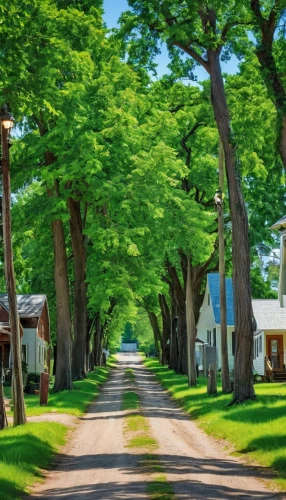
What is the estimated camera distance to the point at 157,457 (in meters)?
17.2

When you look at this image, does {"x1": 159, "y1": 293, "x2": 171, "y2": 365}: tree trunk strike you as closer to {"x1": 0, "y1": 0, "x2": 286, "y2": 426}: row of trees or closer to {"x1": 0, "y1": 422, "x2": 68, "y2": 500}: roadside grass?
{"x1": 0, "y1": 0, "x2": 286, "y2": 426}: row of trees

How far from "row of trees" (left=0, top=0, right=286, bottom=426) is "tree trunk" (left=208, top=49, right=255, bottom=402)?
0.03 meters

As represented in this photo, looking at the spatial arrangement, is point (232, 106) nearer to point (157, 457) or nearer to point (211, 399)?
point (211, 399)

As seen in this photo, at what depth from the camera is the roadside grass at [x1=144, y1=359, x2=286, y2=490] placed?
17.1 metres

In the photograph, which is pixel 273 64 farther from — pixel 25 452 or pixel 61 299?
pixel 61 299

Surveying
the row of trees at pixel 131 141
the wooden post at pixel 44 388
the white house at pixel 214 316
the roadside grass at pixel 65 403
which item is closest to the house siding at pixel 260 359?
the white house at pixel 214 316

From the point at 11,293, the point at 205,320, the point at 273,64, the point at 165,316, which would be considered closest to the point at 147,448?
the point at 11,293

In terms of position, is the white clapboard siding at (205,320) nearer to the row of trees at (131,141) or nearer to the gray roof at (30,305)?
the gray roof at (30,305)

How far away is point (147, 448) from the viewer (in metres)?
19.0

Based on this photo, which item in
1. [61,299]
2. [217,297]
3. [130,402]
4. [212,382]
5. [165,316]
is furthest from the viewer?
[165,316]

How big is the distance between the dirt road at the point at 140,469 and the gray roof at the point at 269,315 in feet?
96.0

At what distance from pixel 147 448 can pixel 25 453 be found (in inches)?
115

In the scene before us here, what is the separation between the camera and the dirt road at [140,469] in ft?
42.1

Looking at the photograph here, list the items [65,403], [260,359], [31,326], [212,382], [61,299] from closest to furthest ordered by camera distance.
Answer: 1. [65,403]
2. [212,382]
3. [61,299]
4. [260,359]
5. [31,326]
